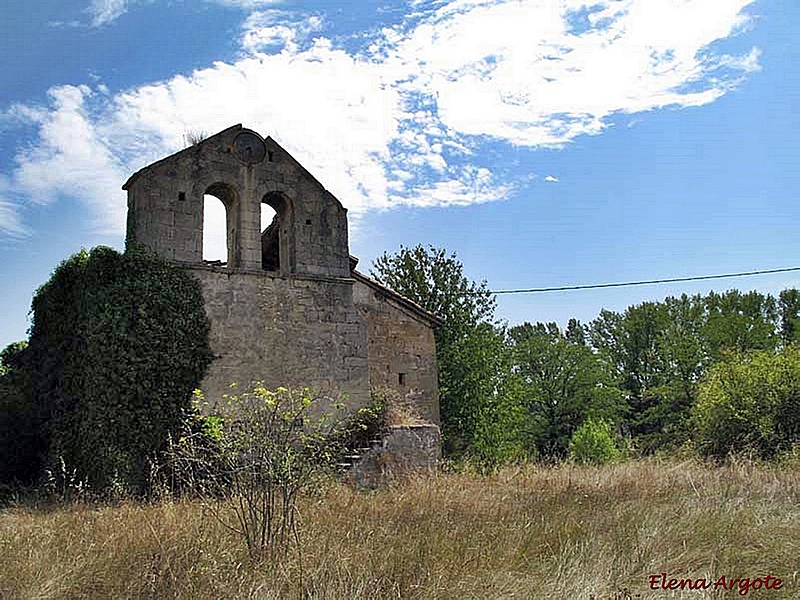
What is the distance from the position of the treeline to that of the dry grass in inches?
303

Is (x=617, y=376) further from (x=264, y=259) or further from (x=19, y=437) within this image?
(x=19, y=437)

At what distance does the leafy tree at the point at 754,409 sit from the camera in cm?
1636

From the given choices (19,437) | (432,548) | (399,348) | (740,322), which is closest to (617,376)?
(740,322)

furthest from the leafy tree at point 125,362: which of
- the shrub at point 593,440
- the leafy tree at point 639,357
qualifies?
the leafy tree at point 639,357

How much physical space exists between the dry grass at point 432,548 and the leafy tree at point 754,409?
7264mm

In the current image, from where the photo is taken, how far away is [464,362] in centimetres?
2527

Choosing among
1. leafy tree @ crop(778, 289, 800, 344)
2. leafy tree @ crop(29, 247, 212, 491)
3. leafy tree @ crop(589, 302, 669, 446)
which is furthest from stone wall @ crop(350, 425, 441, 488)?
leafy tree @ crop(778, 289, 800, 344)

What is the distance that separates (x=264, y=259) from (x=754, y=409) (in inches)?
498

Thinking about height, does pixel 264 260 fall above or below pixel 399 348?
above

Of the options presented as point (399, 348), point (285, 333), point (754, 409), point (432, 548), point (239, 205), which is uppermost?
point (239, 205)

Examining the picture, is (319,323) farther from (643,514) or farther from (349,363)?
(643,514)

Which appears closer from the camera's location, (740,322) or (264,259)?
(264,259)

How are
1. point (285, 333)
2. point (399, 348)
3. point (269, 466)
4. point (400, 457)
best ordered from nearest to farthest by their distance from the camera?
point (269, 466), point (400, 457), point (285, 333), point (399, 348)

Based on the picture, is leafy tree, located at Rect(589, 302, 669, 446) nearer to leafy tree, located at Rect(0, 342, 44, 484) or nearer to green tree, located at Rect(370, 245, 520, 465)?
green tree, located at Rect(370, 245, 520, 465)
